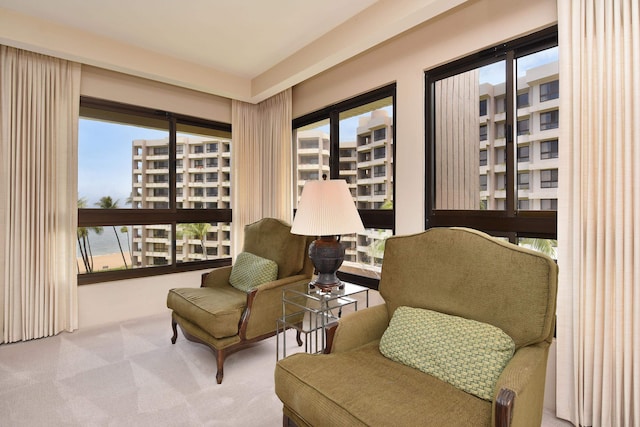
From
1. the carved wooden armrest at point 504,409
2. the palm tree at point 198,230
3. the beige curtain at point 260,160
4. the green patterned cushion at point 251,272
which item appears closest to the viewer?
the carved wooden armrest at point 504,409

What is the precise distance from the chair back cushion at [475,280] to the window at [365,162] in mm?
1017

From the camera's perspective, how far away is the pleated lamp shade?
2078mm

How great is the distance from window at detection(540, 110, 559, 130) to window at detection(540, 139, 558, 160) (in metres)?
0.09

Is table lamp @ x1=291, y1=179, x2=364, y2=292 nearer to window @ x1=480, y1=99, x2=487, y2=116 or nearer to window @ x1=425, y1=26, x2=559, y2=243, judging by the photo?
window @ x1=425, y1=26, x2=559, y2=243

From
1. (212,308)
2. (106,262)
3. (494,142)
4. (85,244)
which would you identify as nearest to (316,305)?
(212,308)

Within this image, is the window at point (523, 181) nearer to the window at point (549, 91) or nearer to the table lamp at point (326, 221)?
the window at point (549, 91)

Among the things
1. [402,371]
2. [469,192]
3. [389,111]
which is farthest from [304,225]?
[389,111]

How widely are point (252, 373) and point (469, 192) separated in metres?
2.05

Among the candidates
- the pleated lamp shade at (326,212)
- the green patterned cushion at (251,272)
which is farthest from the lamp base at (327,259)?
the green patterned cushion at (251,272)

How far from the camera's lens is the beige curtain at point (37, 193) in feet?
9.23

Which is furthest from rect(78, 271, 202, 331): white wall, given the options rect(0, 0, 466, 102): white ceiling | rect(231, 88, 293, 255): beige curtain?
rect(0, 0, 466, 102): white ceiling

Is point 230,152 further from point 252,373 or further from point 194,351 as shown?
point 252,373

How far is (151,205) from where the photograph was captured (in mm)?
3674

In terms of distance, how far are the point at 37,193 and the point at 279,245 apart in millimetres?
2246
